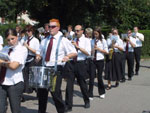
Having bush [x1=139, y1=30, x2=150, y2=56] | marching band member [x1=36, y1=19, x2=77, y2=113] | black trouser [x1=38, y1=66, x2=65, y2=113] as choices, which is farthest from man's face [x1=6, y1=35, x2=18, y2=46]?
bush [x1=139, y1=30, x2=150, y2=56]

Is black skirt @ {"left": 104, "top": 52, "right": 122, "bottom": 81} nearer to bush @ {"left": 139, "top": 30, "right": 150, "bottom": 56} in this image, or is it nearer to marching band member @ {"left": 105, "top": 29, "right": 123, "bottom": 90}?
marching band member @ {"left": 105, "top": 29, "right": 123, "bottom": 90}

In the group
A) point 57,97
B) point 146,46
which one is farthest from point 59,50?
point 146,46

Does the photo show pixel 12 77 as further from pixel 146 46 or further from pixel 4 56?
pixel 146 46

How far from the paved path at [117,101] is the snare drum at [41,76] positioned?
1.88m

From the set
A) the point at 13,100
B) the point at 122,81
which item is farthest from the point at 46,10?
the point at 13,100

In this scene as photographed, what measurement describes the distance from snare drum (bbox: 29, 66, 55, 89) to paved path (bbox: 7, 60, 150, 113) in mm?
1882

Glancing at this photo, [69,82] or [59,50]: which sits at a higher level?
[59,50]

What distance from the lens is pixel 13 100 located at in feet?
17.2

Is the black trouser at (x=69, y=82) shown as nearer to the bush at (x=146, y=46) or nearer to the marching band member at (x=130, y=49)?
the marching band member at (x=130, y=49)

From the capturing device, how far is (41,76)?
18.5ft

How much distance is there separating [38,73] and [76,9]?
11.5 meters

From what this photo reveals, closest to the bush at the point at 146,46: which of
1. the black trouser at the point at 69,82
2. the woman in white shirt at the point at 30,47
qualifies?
the woman in white shirt at the point at 30,47

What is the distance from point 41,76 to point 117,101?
336 cm

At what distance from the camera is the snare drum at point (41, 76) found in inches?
222
